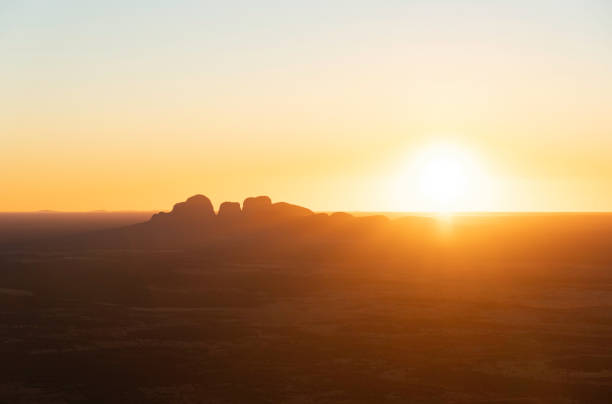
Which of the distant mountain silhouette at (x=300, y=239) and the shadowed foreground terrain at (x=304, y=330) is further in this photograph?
the distant mountain silhouette at (x=300, y=239)

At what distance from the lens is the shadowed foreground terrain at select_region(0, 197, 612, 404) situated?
32594 millimetres

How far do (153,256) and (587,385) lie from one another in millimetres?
79997

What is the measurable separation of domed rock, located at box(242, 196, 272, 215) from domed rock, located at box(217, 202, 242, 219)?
4.93 feet

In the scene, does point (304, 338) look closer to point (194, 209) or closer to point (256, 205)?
point (256, 205)

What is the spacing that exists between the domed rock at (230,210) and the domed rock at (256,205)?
150cm

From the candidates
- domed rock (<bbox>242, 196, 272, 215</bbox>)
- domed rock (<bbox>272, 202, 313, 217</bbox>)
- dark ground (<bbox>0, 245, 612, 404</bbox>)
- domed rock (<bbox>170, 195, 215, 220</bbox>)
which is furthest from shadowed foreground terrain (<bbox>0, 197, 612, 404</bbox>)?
domed rock (<bbox>242, 196, 272, 215</bbox>)

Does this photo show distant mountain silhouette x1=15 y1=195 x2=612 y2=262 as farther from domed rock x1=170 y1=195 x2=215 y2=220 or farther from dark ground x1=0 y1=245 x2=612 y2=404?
dark ground x1=0 y1=245 x2=612 y2=404

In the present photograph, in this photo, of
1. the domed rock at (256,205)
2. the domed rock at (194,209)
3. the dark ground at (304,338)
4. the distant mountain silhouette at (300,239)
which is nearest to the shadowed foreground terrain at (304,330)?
the dark ground at (304,338)

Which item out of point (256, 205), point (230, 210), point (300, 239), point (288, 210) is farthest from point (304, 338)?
point (230, 210)

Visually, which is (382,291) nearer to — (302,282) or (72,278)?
(302,282)

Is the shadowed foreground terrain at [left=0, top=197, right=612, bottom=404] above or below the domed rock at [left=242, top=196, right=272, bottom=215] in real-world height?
below

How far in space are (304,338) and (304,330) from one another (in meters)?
2.56

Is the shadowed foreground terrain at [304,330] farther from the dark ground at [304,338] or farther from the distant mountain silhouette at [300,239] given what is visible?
the distant mountain silhouette at [300,239]

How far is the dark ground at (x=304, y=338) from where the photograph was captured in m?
Answer: 32.3
